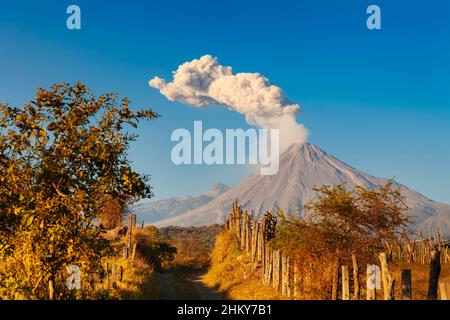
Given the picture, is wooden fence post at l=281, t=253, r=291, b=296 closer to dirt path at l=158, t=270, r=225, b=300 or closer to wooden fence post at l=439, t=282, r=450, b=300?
dirt path at l=158, t=270, r=225, b=300

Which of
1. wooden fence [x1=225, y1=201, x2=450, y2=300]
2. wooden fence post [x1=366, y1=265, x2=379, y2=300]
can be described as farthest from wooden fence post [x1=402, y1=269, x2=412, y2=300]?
wooden fence post [x1=366, y1=265, x2=379, y2=300]

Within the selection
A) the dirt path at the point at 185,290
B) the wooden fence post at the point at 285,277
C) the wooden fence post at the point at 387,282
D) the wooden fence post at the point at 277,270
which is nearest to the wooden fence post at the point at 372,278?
the wooden fence post at the point at 387,282

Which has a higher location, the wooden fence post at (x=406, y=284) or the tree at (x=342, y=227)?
the tree at (x=342, y=227)

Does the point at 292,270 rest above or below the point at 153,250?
below

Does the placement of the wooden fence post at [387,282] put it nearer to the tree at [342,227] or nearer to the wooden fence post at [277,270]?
the tree at [342,227]

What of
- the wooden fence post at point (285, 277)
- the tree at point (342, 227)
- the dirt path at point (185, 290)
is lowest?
the dirt path at point (185, 290)

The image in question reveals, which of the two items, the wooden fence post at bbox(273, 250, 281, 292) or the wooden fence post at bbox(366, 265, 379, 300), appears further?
the wooden fence post at bbox(273, 250, 281, 292)

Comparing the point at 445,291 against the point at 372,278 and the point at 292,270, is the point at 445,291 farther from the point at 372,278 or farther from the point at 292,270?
the point at 292,270

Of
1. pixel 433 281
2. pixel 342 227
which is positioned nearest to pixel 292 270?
pixel 342 227

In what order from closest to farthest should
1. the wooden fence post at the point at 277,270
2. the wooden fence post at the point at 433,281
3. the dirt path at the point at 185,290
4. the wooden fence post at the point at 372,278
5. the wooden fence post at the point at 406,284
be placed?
1. the wooden fence post at the point at 406,284
2. the wooden fence post at the point at 433,281
3. the wooden fence post at the point at 372,278
4. the wooden fence post at the point at 277,270
5. the dirt path at the point at 185,290

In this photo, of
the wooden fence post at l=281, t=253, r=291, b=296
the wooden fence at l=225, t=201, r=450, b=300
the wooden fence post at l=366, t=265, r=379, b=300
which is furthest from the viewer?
the wooden fence post at l=281, t=253, r=291, b=296

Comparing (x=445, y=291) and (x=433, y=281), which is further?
(x=433, y=281)
